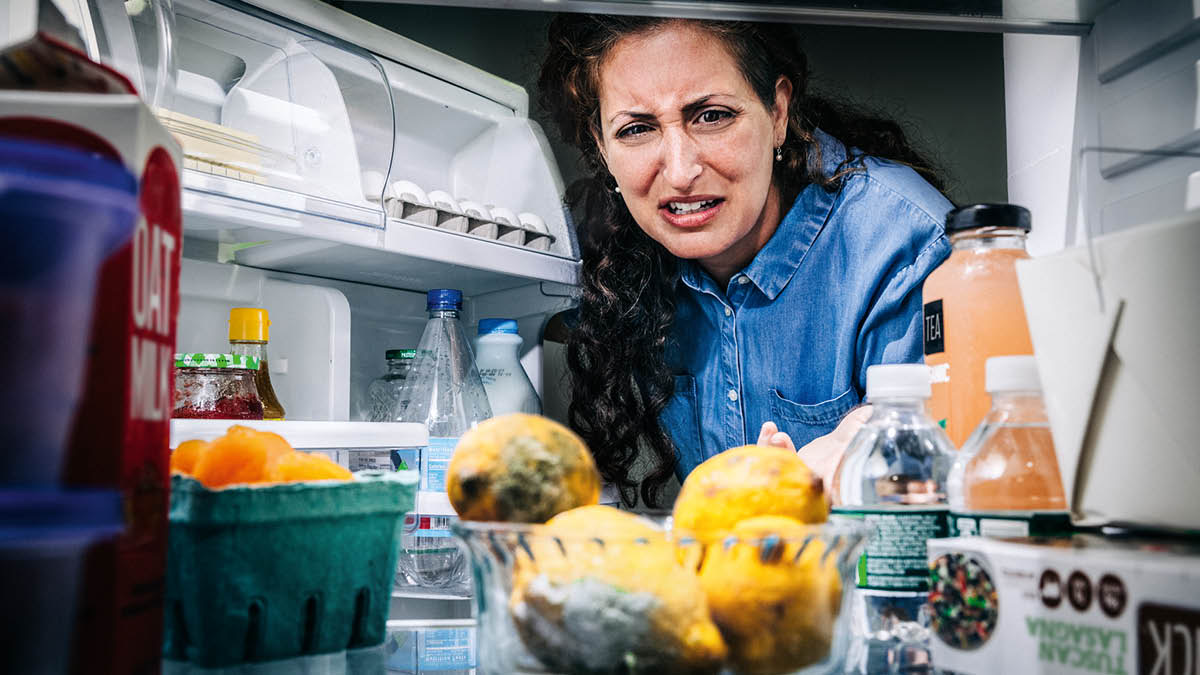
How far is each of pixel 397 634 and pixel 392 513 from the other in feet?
0.41

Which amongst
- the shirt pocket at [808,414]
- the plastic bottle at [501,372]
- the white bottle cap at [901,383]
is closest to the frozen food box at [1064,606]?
the white bottle cap at [901,383]

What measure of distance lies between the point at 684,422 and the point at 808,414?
0.29 meters

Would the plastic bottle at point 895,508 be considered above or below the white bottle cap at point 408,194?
below

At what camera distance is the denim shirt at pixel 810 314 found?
1568 millimetres

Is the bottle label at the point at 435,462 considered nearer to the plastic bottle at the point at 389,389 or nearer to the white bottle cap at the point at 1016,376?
the plastic bottle at the point at 389,389

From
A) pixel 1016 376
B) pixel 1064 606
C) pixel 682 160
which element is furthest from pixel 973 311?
pixel 682 160

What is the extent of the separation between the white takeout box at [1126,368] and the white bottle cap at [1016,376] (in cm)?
4

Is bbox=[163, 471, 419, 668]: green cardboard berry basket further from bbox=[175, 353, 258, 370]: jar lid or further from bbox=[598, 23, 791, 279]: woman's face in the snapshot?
bbox=[598, 23, 791, 279]: woman's face

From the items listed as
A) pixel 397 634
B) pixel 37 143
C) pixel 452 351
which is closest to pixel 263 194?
pixel 452 351

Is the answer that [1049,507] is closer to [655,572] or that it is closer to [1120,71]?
[655,572]

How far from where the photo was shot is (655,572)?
1.18 ft

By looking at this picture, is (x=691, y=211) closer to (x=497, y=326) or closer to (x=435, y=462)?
(x=497, y=326)

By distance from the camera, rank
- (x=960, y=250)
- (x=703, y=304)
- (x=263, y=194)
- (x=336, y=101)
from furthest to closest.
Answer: (x=703, y=304) → (x=336, y=101) → (x=263, y=194) → (x=960, y=250)

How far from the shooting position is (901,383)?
55cm
